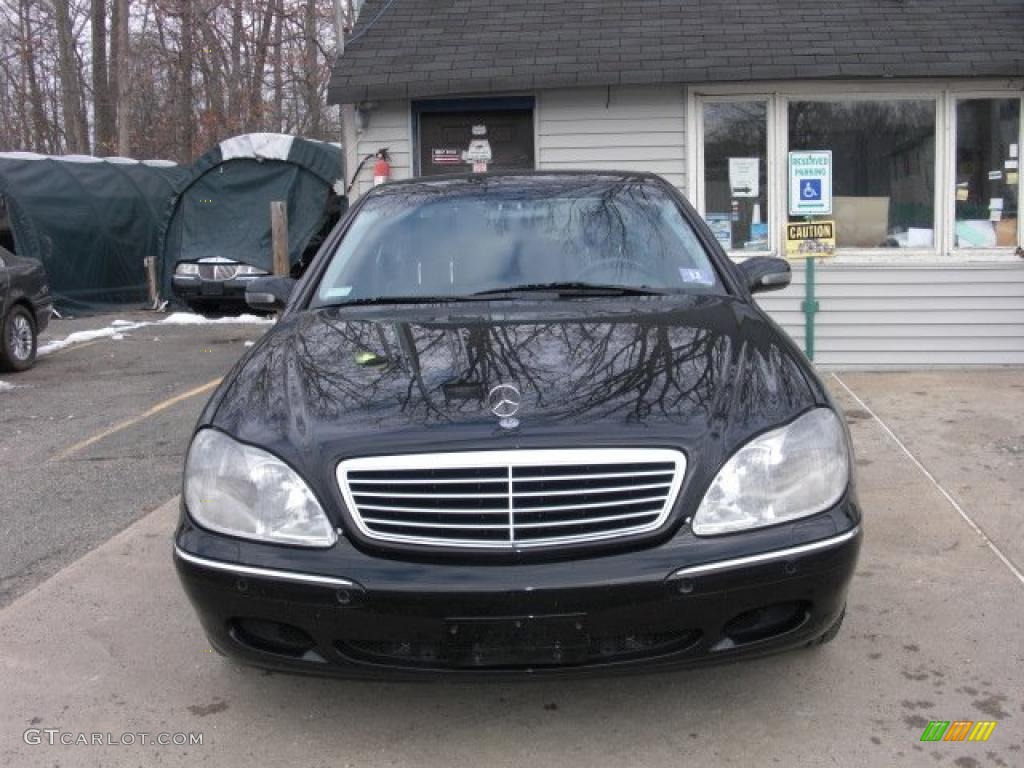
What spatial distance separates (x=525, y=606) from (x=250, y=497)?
824mm

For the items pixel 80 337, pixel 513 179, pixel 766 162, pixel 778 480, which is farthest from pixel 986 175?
pixel 80 337

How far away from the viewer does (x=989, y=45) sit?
8.20 metres

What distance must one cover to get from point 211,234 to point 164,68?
18485mm

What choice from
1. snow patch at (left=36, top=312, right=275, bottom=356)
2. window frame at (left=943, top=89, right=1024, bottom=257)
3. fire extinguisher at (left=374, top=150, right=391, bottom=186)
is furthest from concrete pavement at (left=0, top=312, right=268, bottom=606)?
window frame at (left=943, top=89, right=1024, bottom=257)

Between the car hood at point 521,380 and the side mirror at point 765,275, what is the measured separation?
0.70 metres

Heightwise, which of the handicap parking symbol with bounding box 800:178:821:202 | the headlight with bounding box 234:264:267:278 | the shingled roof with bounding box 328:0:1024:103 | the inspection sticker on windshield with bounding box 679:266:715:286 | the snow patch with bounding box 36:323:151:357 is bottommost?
the snow patch with bounding box 36:323:151:357

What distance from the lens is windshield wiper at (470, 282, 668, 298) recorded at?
3.80 meters

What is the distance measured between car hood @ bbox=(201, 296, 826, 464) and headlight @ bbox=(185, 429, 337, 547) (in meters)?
0.06

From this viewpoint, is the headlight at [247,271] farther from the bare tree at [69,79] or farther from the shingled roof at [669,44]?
the bare tree at [69,79]

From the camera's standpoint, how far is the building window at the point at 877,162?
8.55 meters

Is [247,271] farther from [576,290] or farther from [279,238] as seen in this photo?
[576,290]

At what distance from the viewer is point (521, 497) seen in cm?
267

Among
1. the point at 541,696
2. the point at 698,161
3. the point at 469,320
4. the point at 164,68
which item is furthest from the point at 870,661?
the point at 164,68

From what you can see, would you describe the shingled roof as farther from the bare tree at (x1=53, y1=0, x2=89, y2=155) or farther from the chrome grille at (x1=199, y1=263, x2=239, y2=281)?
the bare tree at (x1=53, y1=0, x2=89, y2=155)
